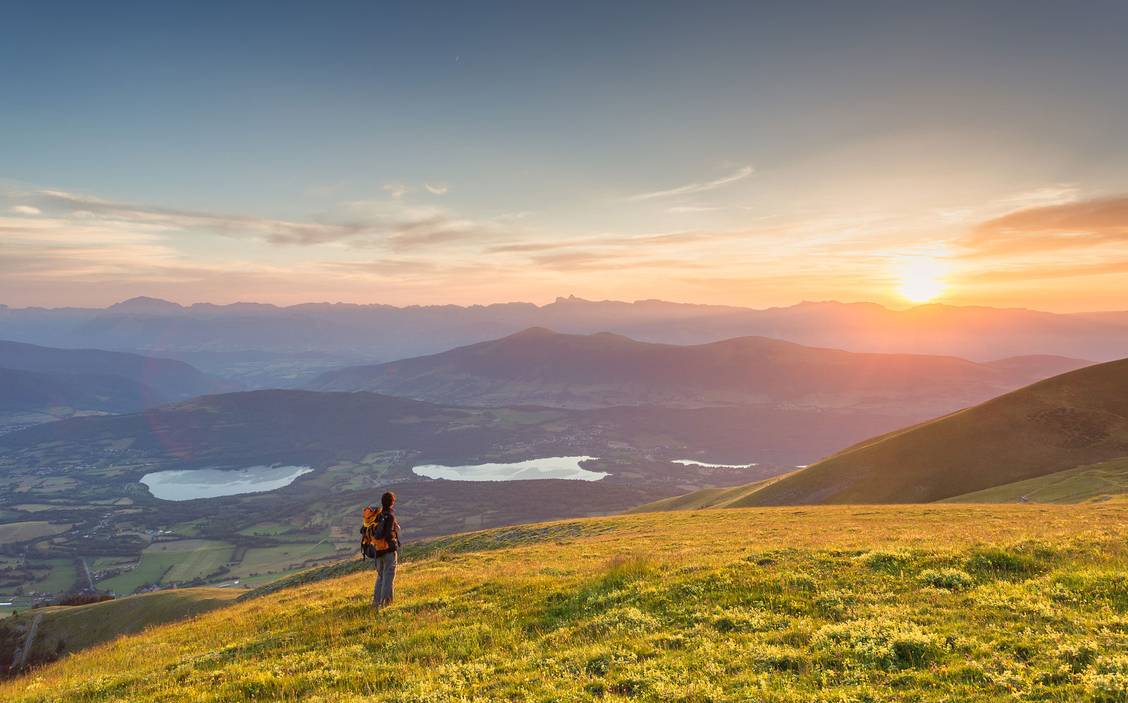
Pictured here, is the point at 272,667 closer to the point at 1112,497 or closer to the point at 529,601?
the point at 529,601

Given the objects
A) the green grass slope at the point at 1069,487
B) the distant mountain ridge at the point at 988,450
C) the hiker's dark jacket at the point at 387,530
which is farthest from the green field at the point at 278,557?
the green grass slope at the point at 1069,487

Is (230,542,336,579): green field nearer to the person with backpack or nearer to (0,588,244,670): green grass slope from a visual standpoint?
(0,588,244,670): green grass slope

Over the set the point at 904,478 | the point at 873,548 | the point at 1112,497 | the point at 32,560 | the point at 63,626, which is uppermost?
the point at 873,548

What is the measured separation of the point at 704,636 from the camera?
12906 millimetres

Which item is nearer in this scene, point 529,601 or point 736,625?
point 736,625

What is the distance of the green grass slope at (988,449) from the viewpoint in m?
63.7

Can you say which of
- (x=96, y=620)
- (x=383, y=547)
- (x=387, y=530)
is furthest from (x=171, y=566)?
(x=387, y=530)

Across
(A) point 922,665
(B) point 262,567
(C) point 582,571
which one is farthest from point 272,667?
(B) point 262,567

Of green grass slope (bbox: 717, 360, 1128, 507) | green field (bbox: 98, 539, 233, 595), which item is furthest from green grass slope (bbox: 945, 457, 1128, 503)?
green field (bbox: 98, 539, 233, 595)

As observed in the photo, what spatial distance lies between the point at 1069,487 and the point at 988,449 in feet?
81.2

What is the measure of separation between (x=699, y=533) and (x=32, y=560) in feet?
815

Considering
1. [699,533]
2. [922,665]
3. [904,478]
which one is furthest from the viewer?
[904,478]

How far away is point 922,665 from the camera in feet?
34.4

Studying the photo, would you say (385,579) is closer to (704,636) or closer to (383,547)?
(383,547)
